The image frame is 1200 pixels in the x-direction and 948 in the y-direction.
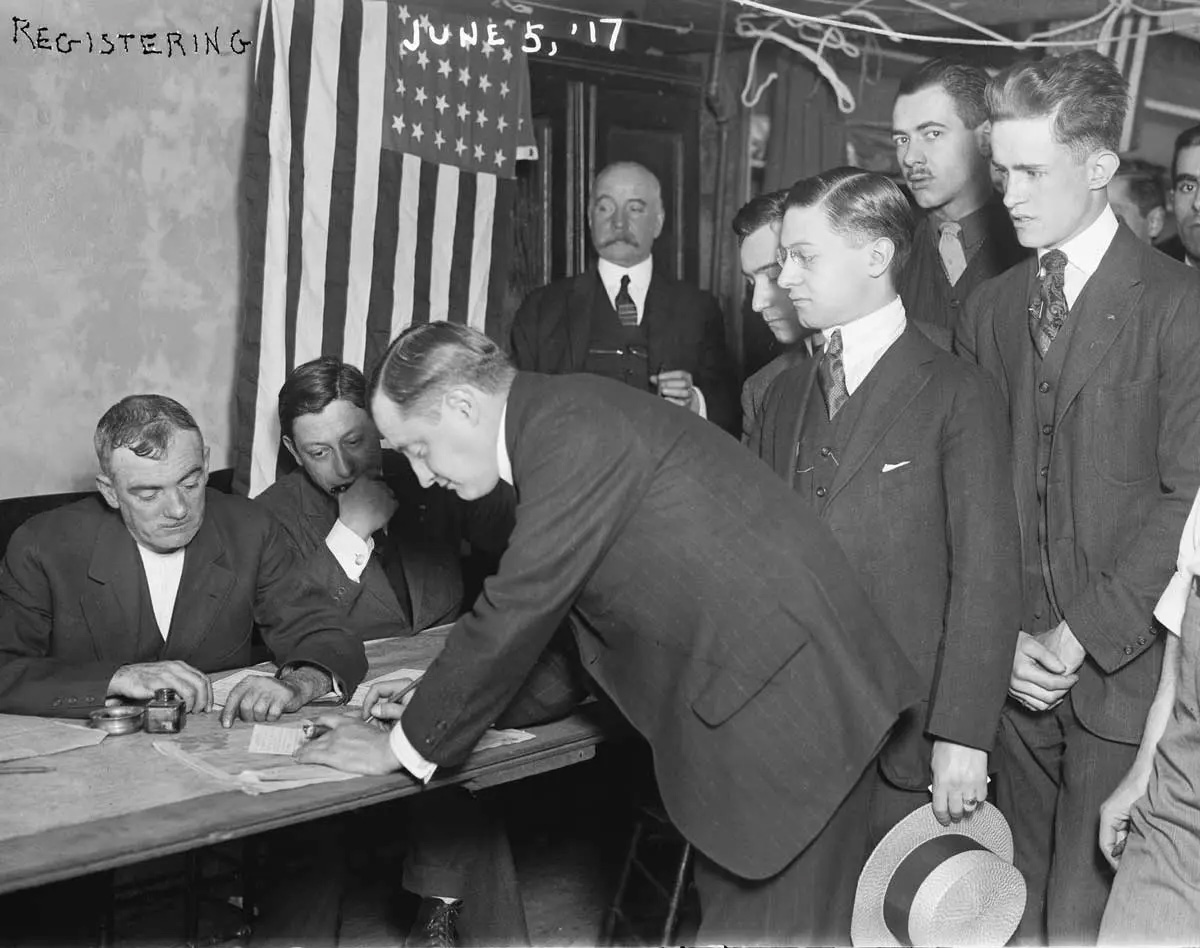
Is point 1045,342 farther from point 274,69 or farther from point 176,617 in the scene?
point 274,69

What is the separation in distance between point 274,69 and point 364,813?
2822 millimetres

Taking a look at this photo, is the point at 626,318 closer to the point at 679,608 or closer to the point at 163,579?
the point at 163,579

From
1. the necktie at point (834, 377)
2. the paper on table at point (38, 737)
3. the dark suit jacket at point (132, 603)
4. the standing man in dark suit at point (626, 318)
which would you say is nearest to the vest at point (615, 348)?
the standing man in dark suit at point (626, 318)

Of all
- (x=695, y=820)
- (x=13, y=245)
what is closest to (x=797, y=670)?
(x=695, y=820)

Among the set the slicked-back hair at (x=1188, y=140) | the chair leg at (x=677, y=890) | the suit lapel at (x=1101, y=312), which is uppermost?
the slicked-back hair at (x=1188, y=140)

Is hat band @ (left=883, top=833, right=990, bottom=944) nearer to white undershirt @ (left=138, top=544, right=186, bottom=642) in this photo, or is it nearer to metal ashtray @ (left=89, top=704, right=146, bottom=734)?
metal ashtray @ (left=89, top=704, right=146, bottom=734)

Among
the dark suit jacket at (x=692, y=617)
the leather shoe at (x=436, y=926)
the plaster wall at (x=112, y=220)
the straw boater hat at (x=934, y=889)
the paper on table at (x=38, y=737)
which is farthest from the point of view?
the plaster wall at (x=112, y=220)

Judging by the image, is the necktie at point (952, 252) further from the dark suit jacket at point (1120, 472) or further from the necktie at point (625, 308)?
the necktie at point (625, 308)

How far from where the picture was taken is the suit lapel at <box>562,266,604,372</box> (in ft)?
19.8

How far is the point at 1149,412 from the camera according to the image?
330 centimetres

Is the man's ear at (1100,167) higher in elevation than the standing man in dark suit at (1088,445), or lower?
higher

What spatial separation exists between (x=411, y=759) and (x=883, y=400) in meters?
1.27

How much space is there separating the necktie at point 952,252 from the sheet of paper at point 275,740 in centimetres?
229

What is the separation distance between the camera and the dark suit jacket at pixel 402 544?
4551 mm
